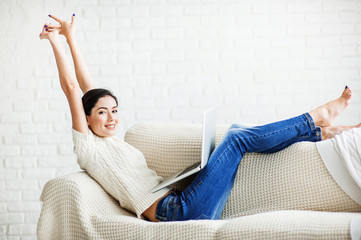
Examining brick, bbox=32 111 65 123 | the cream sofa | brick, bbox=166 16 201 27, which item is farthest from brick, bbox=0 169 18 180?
brick, bbox=166 16 201 27

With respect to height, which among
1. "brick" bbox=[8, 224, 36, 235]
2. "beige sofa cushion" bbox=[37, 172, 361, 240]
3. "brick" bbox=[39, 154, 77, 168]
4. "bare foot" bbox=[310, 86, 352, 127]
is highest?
"bare foot" bbox=[310, 86, 352, 127]

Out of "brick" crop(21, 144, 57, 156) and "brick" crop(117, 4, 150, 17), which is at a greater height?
"brick" crop(117, 4, 150, 17)

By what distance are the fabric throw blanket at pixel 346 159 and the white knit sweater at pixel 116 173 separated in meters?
0.76

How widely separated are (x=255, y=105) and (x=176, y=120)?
576mm

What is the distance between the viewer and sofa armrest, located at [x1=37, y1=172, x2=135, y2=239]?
177cm

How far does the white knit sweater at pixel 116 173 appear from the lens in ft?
6.20

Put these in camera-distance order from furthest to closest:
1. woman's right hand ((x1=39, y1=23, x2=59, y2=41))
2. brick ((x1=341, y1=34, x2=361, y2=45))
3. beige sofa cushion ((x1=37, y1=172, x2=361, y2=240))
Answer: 1. brick ((x1=341, y1=34, x2=361, y2=45))
2. woman's right hand ((x1=39, y1=23, x2=59, y2=41))
3. beige sofa cushion ((x1=37, y1=172, x2=361, y2=240))

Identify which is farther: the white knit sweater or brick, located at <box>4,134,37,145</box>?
brick, located at <box>4,134,37,145</box>

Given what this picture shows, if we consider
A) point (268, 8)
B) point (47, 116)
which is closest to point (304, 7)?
point (268, 8)

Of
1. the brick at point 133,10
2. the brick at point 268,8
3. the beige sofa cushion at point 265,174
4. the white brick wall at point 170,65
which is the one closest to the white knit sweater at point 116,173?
the beige sofa cushion at point 265,174

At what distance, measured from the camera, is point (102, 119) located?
6.75 ft

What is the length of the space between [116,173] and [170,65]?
Result: 133 centimetres

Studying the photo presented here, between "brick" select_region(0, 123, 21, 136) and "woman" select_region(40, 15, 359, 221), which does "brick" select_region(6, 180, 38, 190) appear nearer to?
"brick" select_region(0, 123, 21, 136)

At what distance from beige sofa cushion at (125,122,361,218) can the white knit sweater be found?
251mm
